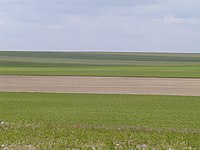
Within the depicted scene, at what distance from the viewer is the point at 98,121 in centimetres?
3009

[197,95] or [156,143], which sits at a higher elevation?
[197,95]

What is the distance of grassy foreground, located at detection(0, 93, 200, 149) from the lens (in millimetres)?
20922

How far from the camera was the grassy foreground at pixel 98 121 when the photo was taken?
20.9 meters

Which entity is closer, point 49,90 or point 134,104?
point 134,104

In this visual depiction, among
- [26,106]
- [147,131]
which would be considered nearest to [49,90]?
[26,106]

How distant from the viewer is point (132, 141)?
21.2m

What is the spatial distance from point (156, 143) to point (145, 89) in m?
38.2

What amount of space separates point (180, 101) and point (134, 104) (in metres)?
5.83

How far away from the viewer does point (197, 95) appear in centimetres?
5147

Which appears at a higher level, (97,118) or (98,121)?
(97,118)

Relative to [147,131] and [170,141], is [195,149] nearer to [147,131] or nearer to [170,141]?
[170,141]

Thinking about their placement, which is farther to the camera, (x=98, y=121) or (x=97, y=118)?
(x=97, y=118)

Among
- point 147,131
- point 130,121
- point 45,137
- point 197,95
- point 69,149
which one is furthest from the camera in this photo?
point 197,95

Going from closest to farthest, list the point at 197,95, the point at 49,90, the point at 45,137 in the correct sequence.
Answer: the point at 45,137 → the point at 197,95 → the point at 49,90
